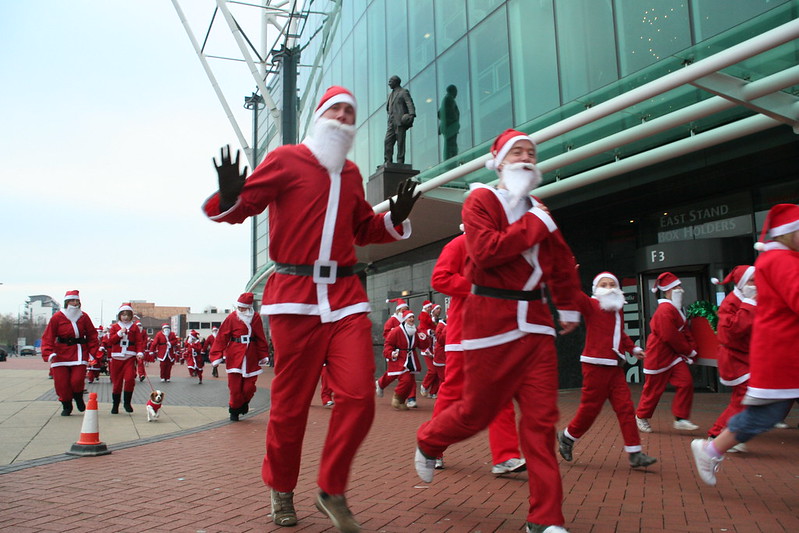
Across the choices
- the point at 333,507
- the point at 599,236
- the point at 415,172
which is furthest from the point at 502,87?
the point at 333,507

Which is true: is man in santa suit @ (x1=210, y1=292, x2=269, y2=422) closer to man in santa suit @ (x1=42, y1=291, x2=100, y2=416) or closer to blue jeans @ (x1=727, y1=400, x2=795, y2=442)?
man in santa suit @ (x1=42, y1=291, x2=100, y2=416)

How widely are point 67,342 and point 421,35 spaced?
12345mm

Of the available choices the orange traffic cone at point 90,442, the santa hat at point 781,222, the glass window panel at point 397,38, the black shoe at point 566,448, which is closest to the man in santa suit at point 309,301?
the santa hat at point 781,222

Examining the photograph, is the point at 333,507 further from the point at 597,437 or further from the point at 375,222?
the point at 597,437

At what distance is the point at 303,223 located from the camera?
147 inches

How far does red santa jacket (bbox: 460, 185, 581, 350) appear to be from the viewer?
3480mm

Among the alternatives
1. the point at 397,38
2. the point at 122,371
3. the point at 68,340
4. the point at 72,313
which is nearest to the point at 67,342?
the point at 68,340

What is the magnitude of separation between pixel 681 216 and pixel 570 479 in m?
10.2

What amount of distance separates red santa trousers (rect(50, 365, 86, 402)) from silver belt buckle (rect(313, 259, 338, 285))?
8.02 m

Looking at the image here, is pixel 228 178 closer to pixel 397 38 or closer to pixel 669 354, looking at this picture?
pixel 669 354

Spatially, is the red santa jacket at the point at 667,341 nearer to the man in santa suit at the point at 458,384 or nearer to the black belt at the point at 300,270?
the man in santa suit at the point at 458,384

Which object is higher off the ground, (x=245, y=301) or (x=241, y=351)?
(x=245, y=301)

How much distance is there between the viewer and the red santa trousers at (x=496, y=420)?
16.9ft

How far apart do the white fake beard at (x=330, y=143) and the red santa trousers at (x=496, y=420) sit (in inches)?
80.7
